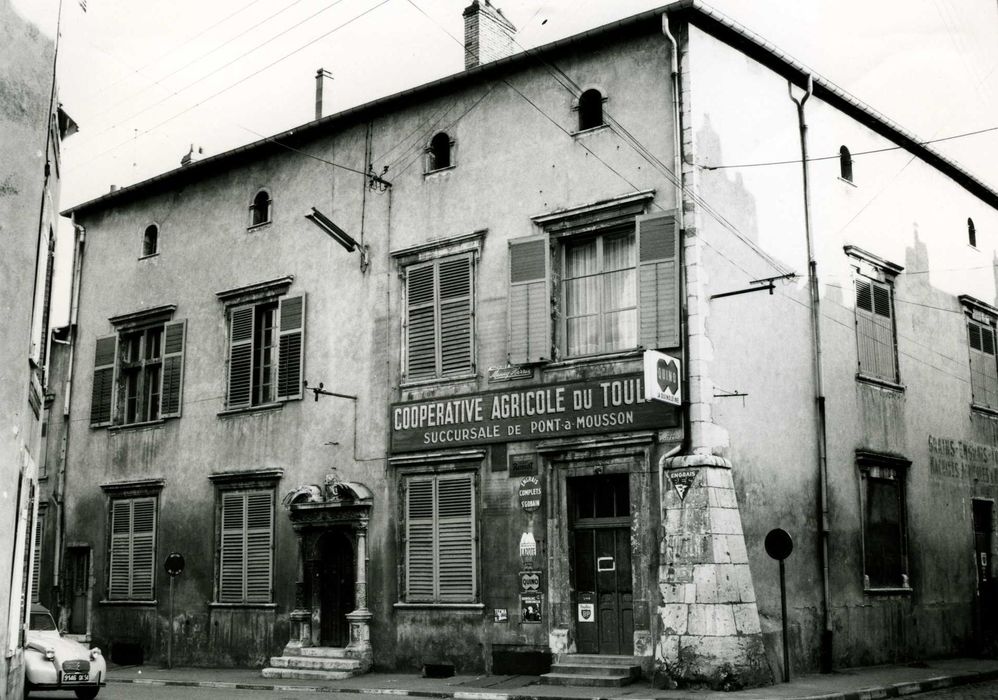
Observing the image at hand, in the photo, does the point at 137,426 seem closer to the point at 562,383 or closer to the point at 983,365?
the point at 562,383

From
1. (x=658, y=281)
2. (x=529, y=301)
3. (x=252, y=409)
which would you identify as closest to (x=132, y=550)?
(x=252, y=409)

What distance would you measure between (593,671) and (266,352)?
910 centimetres

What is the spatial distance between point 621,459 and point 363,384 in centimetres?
526

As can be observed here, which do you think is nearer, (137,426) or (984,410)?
(984,410)

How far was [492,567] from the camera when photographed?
672 inches

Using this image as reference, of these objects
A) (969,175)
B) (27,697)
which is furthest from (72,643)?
(969,175)

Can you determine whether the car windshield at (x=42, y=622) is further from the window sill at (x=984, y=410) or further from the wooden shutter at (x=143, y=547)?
the window sill at (x=984, y=410)

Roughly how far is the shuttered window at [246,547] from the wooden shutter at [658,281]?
8153mm

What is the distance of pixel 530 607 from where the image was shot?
54.0ft

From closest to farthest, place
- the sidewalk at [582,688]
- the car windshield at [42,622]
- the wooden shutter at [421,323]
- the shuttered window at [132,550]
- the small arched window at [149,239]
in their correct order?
the sidewalk at [582,688] < the car windshield at [42,622] < the wooden shutter at [421,323] < the shuttered window at [132,550] < the small arched window at [149,239]

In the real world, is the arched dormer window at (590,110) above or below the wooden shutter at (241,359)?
above

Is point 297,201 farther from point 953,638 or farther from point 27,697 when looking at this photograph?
point 953,638

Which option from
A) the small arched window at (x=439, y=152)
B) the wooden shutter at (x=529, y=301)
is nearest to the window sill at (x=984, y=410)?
the wooden shutter at (x=529, y=301)

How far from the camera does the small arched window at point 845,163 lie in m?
19.2
